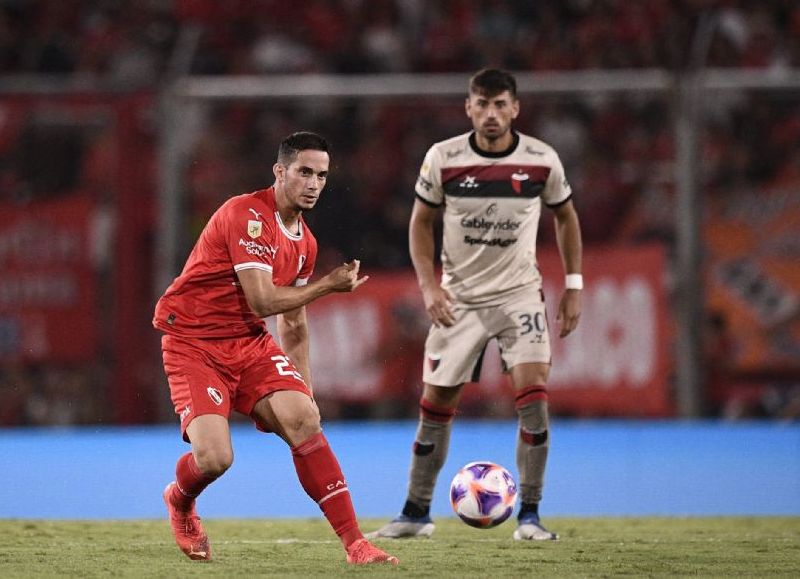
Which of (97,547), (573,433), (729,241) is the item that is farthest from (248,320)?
(729,241)

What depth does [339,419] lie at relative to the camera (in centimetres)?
1103

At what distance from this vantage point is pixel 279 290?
18.0 feet

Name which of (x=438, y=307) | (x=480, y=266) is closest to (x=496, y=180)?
(x=480, y=266)

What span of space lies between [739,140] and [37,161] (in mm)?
5423

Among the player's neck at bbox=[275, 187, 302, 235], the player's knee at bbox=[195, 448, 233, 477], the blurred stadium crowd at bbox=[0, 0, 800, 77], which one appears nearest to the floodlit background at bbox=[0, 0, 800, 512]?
the blurred stadium crowd at bbox=[0, 0, 800, 77]

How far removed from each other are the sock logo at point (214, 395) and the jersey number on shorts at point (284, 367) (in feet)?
0.86

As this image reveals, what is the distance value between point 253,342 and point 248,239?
0.52 meters

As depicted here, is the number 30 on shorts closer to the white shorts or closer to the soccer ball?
Result: the white shorts

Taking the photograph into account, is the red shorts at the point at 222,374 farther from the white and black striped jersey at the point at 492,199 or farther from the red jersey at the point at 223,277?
the white and black striped jersey at the point at 492,199

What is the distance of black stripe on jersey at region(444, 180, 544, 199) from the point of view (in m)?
6.81

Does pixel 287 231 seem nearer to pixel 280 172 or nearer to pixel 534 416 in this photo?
pixel 280 172

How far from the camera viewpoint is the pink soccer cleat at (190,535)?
565cm

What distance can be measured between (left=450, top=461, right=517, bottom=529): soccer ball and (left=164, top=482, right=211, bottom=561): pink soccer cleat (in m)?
1.16

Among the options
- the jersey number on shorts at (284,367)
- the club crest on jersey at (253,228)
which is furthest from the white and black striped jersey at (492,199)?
the club crest on jersey at (253,228)
